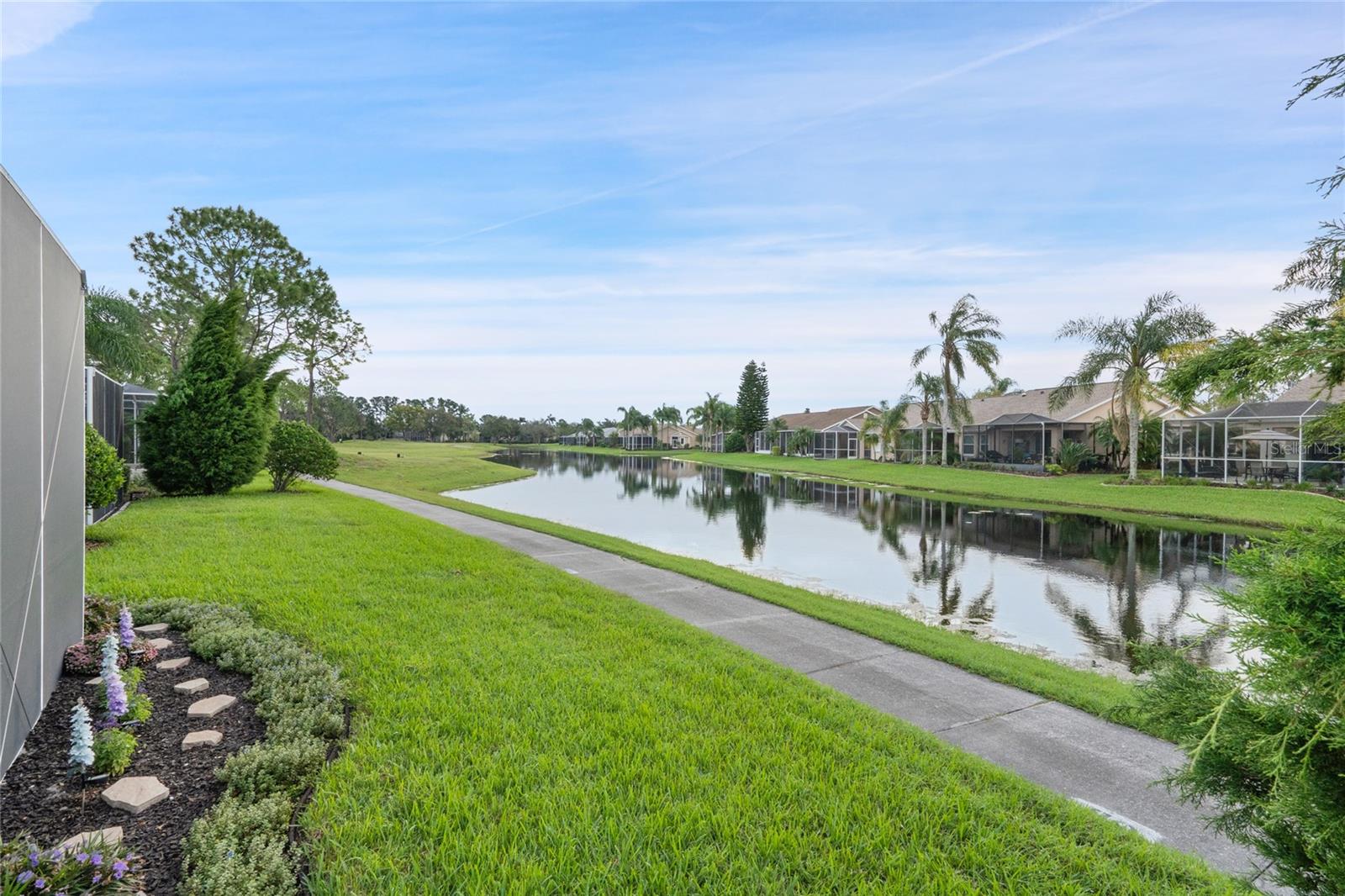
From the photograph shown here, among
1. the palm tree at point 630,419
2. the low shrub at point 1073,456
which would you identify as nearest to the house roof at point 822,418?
the low shrub at point 1073,456

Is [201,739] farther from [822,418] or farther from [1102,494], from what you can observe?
[822,418]

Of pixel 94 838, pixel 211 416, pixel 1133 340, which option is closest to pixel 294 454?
pixel 211 416

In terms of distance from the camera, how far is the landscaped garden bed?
2.46m

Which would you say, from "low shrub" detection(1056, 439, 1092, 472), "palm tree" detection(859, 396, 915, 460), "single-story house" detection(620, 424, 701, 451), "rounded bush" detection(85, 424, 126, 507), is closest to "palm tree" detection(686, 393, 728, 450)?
"single-story house" detection(620, 424, 701, 451)

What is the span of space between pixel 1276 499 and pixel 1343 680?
24.5 meters

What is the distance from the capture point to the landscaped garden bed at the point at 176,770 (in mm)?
2461

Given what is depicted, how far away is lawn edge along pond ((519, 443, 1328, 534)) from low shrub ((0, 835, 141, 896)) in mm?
16302

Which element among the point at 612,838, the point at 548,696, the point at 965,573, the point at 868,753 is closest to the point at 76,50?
the point at 548,696

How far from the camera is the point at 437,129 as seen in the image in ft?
43.9

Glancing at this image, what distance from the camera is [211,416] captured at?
47.8 ft

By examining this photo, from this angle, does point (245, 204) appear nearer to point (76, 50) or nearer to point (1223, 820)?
point (76, 50)

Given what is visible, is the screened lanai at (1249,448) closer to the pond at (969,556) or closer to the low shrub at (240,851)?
the pond at (969,556)

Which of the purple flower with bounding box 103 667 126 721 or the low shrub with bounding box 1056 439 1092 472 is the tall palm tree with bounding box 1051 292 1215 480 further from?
the purple flower with bounding box 103 667 126 721

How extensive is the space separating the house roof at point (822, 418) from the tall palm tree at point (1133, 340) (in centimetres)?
2705
